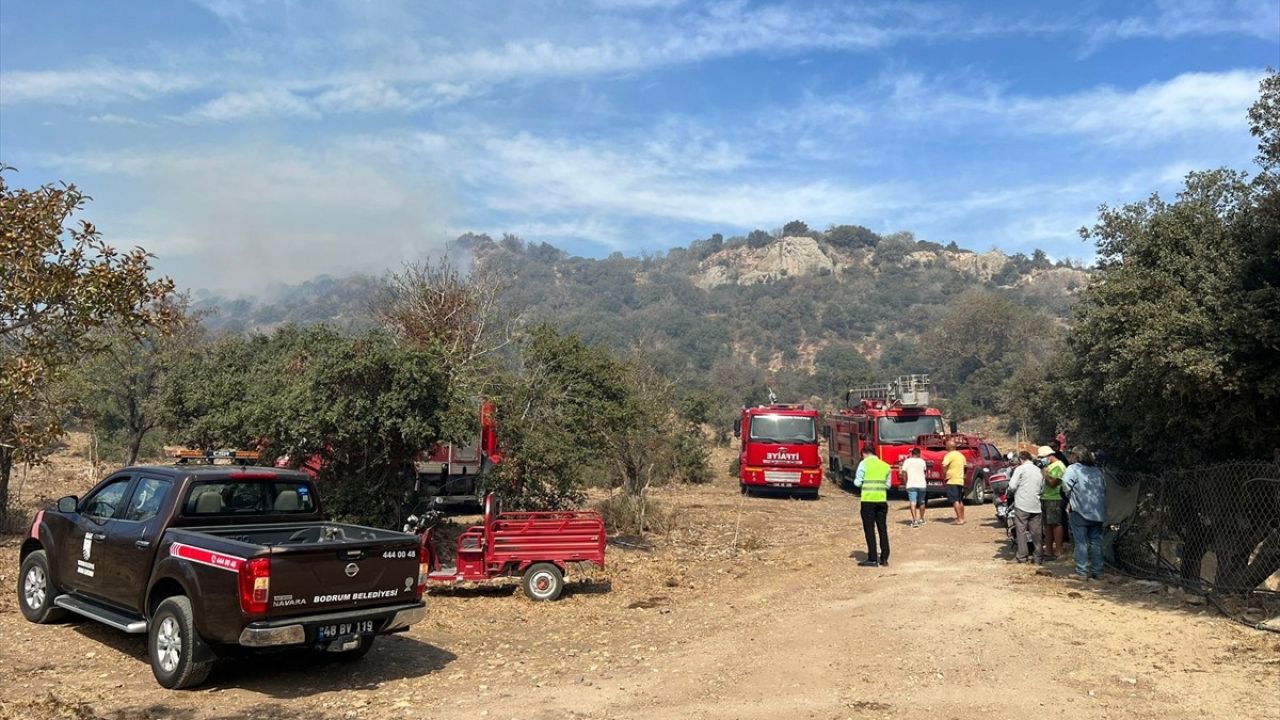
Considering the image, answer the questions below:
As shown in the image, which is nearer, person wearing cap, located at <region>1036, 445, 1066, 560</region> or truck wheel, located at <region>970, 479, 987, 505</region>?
person wearing cap, located at <region>1036, 445, 1066, 560</region>

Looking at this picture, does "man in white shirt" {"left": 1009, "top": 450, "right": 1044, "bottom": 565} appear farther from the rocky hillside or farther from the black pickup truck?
the rocky hillside

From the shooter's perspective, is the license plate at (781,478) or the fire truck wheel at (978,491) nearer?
the fire truck wheel at (978,491)

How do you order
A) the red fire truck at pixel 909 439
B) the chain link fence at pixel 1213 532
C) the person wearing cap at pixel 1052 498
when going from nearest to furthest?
the chain link fence at pixel 1213 532
the person wearing cap at pixel 1052 498
the red fire truck at pixel 909 439

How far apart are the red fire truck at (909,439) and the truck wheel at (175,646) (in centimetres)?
1723

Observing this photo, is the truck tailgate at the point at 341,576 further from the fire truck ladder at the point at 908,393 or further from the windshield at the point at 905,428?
the fire truck ladder at the point at 908,393

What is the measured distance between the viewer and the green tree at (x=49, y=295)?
10.5 m

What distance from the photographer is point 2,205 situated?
1060cm

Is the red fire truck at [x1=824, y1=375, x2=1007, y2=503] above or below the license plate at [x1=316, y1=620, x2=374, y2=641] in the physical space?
above

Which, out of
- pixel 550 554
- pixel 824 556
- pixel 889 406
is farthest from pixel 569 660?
pixel 889 406

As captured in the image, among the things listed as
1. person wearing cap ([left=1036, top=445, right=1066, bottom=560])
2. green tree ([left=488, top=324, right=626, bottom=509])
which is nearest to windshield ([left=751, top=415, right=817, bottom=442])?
green tree ([left=488, top=324, right=626, bottom=509])

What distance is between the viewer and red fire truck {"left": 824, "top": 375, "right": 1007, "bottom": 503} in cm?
2394

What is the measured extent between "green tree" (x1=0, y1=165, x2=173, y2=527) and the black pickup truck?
92.2 inches

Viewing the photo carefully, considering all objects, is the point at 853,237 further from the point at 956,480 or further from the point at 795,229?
the point at 956,480

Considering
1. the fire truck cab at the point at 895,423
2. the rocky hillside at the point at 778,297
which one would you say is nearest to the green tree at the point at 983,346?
the rocky hillside at the point at 778,297
